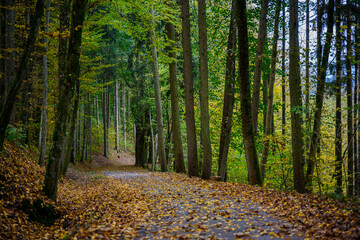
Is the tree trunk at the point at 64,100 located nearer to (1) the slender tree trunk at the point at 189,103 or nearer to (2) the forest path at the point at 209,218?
(2) the forest path at the point at 209,218

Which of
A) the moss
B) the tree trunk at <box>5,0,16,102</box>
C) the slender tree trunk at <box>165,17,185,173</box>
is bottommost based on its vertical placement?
the moss

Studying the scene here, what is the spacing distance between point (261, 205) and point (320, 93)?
5.13 meters

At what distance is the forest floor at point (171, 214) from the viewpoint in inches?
200

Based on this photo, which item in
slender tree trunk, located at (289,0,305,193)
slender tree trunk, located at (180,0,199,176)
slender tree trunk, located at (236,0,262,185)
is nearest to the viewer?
slender tree trunk, located at (289,0,305,193)

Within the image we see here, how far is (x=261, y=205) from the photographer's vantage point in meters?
6.95

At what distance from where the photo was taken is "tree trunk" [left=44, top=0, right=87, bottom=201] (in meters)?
7.24

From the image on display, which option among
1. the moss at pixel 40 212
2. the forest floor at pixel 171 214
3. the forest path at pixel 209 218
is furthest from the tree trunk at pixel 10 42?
the forest path at pixel 209 218

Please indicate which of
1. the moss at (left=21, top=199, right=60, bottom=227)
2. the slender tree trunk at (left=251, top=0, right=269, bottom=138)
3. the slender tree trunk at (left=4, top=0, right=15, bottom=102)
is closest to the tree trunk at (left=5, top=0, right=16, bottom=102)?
the slender tree trunk at (left=4, top=0, right=15, bottom=102)

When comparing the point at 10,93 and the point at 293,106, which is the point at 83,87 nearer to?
the point at 10,93

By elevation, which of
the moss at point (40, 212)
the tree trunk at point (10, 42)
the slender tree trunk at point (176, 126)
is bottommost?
the moss at point (40, 212)

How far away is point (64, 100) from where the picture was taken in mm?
7270

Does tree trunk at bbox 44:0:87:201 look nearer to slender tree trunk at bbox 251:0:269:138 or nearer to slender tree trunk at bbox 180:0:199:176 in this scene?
slender tree trunk at bbox 180:0:199:176

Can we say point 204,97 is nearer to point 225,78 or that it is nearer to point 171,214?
point 225,78

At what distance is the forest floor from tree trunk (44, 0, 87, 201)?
59 cm
